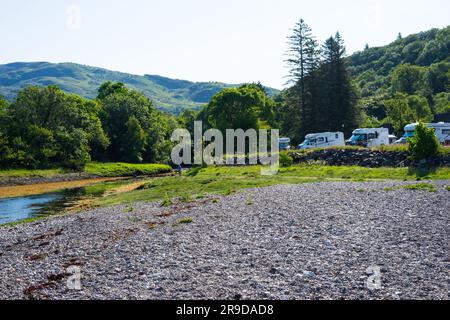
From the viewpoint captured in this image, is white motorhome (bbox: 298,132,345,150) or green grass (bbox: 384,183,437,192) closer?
green grass (bbox: 384,183,437,192)

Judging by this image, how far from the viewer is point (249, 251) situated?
17.6 metres

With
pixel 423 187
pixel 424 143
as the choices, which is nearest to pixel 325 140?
pixel 424 143

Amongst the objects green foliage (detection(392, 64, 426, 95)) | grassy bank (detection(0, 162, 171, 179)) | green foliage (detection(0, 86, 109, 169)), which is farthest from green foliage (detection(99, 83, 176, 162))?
green foliage (detection(392, 64, 426, 95))

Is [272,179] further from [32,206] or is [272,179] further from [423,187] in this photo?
[32,206]

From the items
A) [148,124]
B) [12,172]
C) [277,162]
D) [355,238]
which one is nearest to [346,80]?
[277,162]

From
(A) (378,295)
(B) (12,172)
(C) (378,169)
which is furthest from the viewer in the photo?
(B) (12,172)

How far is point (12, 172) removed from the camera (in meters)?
77.6

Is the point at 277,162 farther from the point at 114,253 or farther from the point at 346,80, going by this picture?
the point at 114,253

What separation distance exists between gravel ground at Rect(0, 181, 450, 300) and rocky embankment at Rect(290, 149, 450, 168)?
12.9 metres

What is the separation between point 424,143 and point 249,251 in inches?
1127

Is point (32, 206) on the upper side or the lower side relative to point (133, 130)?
lower

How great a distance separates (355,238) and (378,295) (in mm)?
6424

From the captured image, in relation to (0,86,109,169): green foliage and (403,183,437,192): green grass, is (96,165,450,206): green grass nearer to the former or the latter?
(403,183,437,192): green grass

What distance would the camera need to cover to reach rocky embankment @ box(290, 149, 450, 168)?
4054cm
